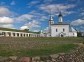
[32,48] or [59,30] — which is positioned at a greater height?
[59,30]

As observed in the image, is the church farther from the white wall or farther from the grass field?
the grass field

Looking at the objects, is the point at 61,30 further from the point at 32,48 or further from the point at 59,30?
the point at 32,48

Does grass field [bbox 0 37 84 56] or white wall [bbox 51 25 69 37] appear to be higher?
white wall [bbox 51 25 69 37]

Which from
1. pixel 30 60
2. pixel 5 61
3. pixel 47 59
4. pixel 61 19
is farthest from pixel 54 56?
pixel 61 19

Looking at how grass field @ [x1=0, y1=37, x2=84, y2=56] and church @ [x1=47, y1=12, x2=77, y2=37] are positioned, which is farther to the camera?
church @ [x1=47, y1=12, x2=77, y2=37]

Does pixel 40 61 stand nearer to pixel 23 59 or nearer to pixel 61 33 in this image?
pixel 23 59

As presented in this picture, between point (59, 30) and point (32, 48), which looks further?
point (59, 30)

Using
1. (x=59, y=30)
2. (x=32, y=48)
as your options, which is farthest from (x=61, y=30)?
(x=32, y=48)

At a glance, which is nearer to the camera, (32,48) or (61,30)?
(32,48)

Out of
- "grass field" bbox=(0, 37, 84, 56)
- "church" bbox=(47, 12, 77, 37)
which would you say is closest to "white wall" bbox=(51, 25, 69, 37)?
"church" bbox=(47, 12, 77, 37)

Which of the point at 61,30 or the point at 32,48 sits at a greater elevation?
the point at 61,30

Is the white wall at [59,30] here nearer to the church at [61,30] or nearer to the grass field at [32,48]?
the church at [61,30]

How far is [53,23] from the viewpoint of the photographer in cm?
10588

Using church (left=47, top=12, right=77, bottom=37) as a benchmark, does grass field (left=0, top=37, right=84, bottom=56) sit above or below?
below
